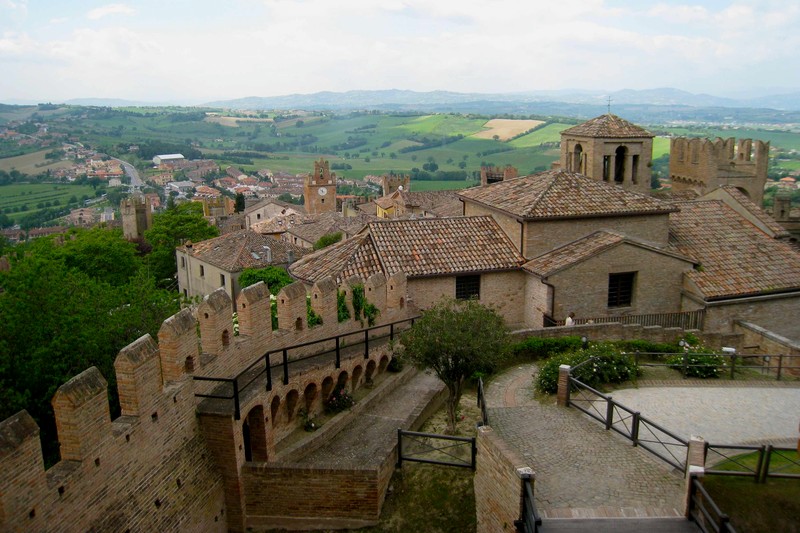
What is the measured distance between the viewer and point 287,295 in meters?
16.7

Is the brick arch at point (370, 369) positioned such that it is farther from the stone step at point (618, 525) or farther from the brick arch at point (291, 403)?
the stone step at point (618, 525)

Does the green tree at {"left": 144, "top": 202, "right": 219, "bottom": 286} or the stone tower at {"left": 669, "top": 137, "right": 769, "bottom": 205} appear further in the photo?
the green tree at {"left": 144, "top": 202, "right": 219, "bottom": 286}

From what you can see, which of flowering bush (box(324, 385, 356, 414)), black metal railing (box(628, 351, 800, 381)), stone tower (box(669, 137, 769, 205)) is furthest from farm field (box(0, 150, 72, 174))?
black metal railing (box(628, 351, 800, 381))

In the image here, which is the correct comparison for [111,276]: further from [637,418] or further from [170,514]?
[637,418]

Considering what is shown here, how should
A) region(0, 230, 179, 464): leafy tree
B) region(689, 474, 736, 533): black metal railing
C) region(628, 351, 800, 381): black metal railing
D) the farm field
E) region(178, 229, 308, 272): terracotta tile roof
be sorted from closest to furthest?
1. region(689, 474, 736, 533): black metal railing
2. region(0, 230, 179, 464): leafy tree
3. region(628, 351, 800, 381): black metal railing
4. region(178, 229, 308, 272): terracotta tile roof
5. the farm field

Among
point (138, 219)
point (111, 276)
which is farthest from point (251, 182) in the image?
point (111, 276)

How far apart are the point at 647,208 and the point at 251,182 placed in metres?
160

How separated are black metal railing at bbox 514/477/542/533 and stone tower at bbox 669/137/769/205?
4398cm

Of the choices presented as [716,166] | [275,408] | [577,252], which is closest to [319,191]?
[716,166]

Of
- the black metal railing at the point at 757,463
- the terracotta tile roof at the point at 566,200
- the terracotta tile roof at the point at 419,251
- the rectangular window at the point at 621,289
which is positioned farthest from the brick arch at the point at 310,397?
the rectangular window at the point at 621,289

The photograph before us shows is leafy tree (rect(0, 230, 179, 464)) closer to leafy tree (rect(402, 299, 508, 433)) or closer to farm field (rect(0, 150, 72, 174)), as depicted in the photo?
leafy tree (rect(402, 299, 508, 433))

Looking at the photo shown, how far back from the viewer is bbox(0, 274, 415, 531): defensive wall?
31.7ft

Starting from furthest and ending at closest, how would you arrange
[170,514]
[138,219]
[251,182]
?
[251,182]
[138,219]
[170,514]

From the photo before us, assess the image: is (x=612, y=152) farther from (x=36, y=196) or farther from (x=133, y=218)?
(x=36, y=196)
